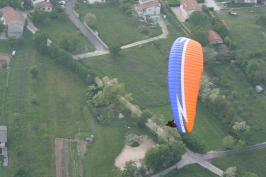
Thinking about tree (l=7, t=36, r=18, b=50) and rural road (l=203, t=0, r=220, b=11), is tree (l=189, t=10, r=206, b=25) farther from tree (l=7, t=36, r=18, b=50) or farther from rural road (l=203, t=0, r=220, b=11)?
tree (l=7, t=36, r=18, b=50)

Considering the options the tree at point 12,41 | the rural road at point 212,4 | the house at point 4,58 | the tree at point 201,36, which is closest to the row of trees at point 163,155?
the tree at point 201,36

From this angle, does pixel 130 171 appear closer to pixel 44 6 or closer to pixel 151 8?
pixel 151 8

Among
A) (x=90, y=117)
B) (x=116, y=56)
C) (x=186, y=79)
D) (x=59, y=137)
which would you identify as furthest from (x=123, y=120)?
(x=186, y=79)

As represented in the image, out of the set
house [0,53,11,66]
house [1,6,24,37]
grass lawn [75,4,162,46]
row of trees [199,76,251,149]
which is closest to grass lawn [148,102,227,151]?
row of trees [199,76,251,149]

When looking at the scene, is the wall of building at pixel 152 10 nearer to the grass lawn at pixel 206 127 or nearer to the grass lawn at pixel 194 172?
the grass lawn at pixel 206 127

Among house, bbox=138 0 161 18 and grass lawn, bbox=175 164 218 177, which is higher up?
house, bbox=138 0 161 18

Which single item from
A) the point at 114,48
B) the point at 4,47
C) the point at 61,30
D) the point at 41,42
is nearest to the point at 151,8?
the point at 114,48

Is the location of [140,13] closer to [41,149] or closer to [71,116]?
[71,116]
